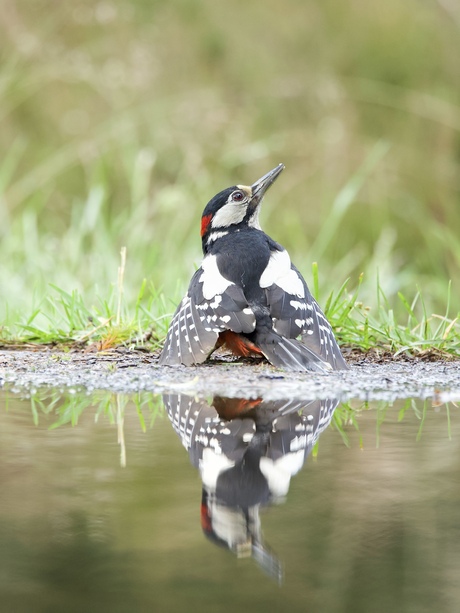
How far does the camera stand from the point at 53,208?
925 centimetres

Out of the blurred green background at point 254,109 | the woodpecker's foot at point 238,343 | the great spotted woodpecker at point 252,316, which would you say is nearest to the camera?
the great spotted woodpecker at point 252,316

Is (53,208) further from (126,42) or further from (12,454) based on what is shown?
(12,454)

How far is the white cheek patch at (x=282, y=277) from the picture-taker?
4574 millimetres

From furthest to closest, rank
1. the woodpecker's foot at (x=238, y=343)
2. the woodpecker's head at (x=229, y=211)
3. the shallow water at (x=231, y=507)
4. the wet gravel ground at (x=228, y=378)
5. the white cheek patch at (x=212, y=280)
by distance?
the woodpecker's head at (x=229, y=211), the white cheek patch at (x=212, y=280), the woodpecker's foot at (x=238, y=343), the wet gravel ground at (x=228, y=378), the shallow water at (x=231, y=507)

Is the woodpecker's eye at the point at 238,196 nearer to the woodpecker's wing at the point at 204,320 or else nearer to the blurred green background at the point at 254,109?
the woodpecker's wing at the point at 204,320

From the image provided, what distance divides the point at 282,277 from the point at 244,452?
1931 millimetres

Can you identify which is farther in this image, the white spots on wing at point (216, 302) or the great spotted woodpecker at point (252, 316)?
the white spots on wing at point (216, 302)

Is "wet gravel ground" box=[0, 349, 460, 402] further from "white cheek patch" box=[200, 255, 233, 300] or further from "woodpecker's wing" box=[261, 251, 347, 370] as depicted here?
"white cheek patch" box=[200, 255, 233, 300]

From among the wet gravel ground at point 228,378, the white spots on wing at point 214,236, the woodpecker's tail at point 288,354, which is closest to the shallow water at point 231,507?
the wet gravel ground at point 228,378

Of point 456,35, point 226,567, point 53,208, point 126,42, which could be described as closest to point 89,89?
point 126,42

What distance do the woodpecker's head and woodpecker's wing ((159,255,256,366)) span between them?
2.88ft

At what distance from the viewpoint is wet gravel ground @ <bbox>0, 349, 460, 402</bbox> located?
3.74 metres

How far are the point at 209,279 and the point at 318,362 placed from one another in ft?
2.43

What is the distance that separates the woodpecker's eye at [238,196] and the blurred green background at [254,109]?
10.6 feet
